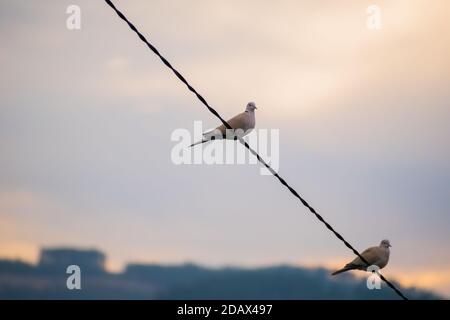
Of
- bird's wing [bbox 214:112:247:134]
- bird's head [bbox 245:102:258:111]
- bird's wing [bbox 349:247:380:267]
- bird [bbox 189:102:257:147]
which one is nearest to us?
bird [bbox 189:102:257:147]

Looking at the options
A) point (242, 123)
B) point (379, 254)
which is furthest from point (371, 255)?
point (242, 123)

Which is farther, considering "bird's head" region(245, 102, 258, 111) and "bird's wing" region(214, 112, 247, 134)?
"bird's head" region(245, 102, 258, 111)

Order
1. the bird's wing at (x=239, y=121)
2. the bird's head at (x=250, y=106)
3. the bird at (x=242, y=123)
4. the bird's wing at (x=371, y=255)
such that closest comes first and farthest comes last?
the bird at (x=242, y=123), the bird's wing at (x=239, y=121), the bird's head at (x=250, y=106), the bird's wing at (x=371, y=255)

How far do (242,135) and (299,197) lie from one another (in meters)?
4.99

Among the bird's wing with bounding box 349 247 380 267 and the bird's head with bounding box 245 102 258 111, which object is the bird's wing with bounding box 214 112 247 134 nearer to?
the bird's head with bounding box 245 102 258 111

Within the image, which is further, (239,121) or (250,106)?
(250,106)

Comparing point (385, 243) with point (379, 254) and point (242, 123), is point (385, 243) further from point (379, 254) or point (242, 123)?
point (242, 123)

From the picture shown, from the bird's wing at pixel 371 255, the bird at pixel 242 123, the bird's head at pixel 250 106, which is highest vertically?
the bird's head at pixel 250 106

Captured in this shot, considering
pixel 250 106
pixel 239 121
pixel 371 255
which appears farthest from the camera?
pixel 371 255

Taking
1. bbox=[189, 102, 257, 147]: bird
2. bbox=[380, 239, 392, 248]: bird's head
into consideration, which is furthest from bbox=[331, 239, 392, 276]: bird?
bbox=[189, 102, 257, 147]: bird

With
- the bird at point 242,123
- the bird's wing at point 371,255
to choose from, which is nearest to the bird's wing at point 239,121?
the bird at point 242,123

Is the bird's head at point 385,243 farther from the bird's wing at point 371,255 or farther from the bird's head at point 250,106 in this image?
the bird's head at point 250,106
